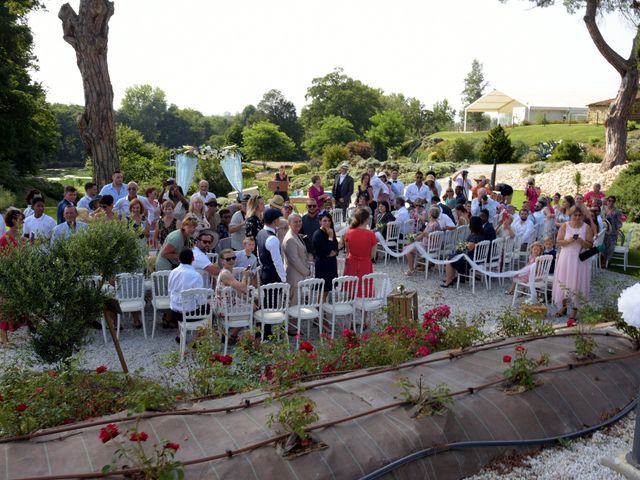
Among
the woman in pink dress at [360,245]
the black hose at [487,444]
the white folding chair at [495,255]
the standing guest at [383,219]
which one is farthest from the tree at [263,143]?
the black hose at [487,444]

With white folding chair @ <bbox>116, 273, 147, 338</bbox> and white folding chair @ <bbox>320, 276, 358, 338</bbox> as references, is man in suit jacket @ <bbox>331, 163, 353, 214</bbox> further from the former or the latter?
white folding chair @ <bbox>116, 273, 147, 338</bbox>

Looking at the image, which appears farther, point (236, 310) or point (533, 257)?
point (533, 257)

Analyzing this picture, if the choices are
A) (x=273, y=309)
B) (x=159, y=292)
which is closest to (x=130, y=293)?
(x=159, y=292)

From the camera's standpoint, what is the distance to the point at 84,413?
484 centimetres

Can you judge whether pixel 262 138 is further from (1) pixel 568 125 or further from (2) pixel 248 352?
(2) pixel 248 352

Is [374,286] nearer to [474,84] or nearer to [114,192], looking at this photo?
[114,192]

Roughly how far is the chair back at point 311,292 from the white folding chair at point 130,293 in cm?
205

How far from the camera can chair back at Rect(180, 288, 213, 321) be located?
6855mm

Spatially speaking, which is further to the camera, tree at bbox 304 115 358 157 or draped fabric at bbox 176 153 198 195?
tree at bbox 304 115 358 157

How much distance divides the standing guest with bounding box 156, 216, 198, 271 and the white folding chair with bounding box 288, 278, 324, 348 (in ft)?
5.61

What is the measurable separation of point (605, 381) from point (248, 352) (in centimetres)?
351

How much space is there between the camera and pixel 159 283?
7926mm

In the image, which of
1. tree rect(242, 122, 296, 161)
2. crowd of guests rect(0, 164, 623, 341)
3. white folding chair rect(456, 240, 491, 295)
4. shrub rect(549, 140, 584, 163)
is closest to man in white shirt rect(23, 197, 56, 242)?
crowd of guests rect(0, 164, 623, 341)

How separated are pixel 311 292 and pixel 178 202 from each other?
4168 mm
